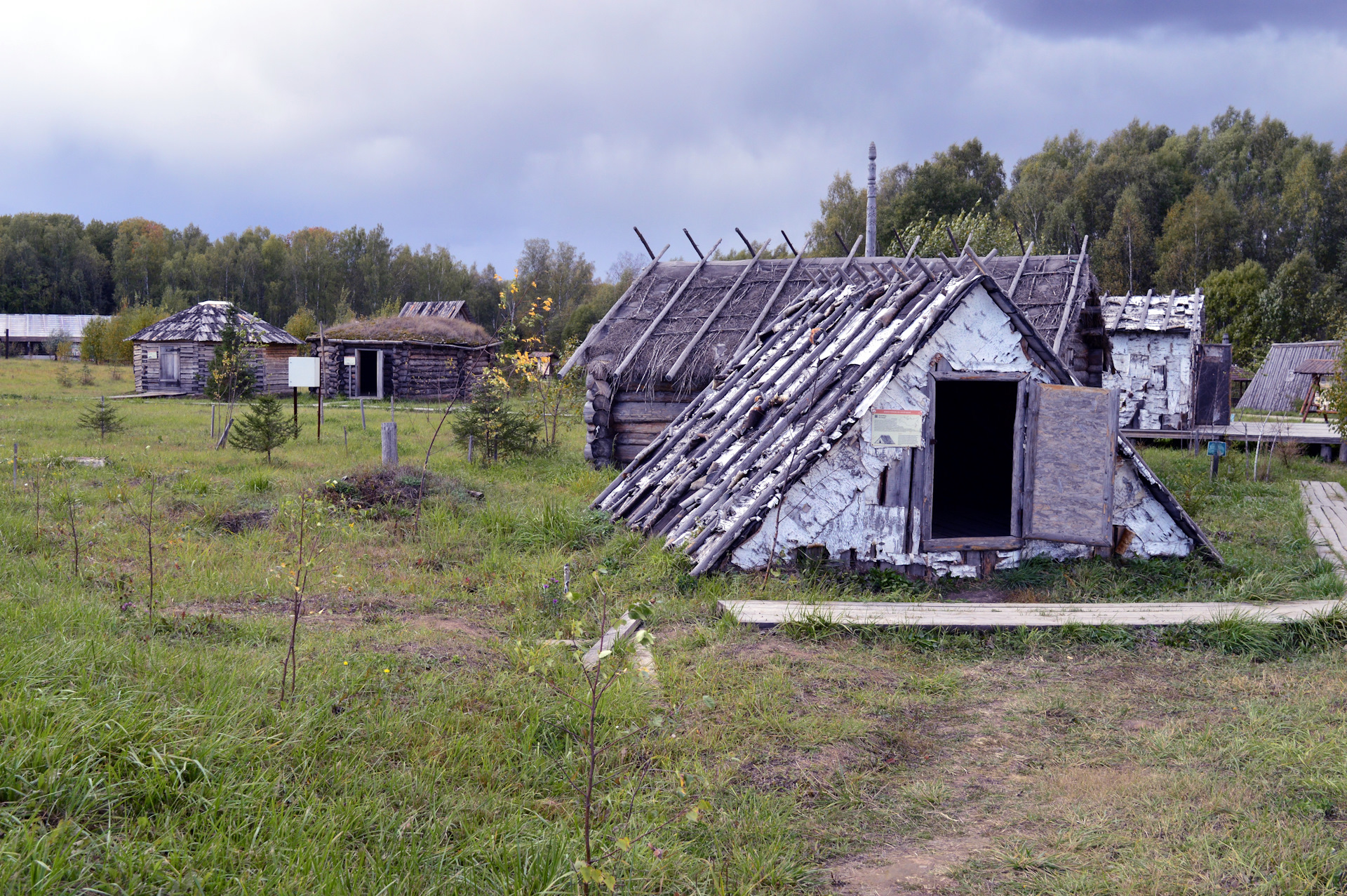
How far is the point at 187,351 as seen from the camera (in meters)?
32.9

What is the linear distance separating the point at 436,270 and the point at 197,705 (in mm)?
74921

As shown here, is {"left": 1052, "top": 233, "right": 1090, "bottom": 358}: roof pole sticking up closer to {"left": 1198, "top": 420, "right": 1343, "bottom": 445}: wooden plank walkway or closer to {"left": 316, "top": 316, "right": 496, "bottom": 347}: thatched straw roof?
{"left": 1198, "top": 420, "right": 1343, "bottom": 445}: wooden plank walkway

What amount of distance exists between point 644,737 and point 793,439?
153 inches

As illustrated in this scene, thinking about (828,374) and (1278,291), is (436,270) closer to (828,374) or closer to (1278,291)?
(1278,291)

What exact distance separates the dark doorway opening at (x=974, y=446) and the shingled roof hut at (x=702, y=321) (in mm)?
1453

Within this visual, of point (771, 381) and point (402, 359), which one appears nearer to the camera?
point (771, 381)

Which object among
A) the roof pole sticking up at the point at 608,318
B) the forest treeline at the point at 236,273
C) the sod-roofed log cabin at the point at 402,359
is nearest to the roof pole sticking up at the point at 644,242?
the roof pole sticking up at the point at 608,318

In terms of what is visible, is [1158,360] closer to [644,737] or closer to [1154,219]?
[644,737]

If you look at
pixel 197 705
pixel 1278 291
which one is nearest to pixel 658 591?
pixel 197 705

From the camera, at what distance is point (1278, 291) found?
36312 mm

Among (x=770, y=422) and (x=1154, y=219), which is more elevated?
(x=1154, y=219)

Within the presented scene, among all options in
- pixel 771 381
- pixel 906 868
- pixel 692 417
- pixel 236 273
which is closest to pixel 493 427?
pixel 692 417

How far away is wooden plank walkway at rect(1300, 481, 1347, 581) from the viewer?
8930 mm

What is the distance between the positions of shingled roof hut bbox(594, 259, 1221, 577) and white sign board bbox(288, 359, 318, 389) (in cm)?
936
